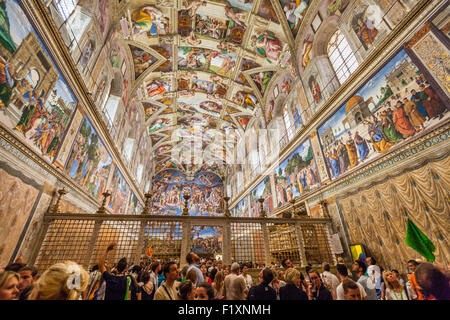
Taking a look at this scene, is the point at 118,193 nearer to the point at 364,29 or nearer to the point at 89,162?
the point at 89,162

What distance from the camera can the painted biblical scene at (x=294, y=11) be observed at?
Result: 420 inches

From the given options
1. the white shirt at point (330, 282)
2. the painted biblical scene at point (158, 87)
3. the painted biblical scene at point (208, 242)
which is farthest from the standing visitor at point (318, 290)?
the painted biblical scene at point (208, 242)

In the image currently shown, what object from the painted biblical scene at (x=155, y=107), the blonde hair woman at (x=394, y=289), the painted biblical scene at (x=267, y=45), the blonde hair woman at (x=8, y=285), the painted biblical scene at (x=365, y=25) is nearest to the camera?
the blonde hair woman at (x=8, y=285)

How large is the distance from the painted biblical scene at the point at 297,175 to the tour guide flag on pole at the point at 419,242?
177 inches

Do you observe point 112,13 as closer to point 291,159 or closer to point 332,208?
point 291,159

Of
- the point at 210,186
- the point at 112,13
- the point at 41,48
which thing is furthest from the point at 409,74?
the point at 210,186

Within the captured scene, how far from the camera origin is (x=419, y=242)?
510 centimetres

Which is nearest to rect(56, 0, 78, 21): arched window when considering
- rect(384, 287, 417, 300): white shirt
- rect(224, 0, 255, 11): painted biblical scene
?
rect(224, 0, 255, 11): painted biblical scene

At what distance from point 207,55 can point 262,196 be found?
1246 cm

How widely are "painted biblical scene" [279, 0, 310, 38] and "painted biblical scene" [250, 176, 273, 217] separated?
10.2 m

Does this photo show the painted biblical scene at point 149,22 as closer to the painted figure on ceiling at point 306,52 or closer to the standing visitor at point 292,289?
the painted figure on ceiling at point 306,52

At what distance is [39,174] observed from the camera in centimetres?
620

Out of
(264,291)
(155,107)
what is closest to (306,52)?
(264,291)

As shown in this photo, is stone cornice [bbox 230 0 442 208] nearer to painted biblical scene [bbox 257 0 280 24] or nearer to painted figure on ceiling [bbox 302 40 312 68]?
painted figure on ceiling [bbox 302 40 312 68]
